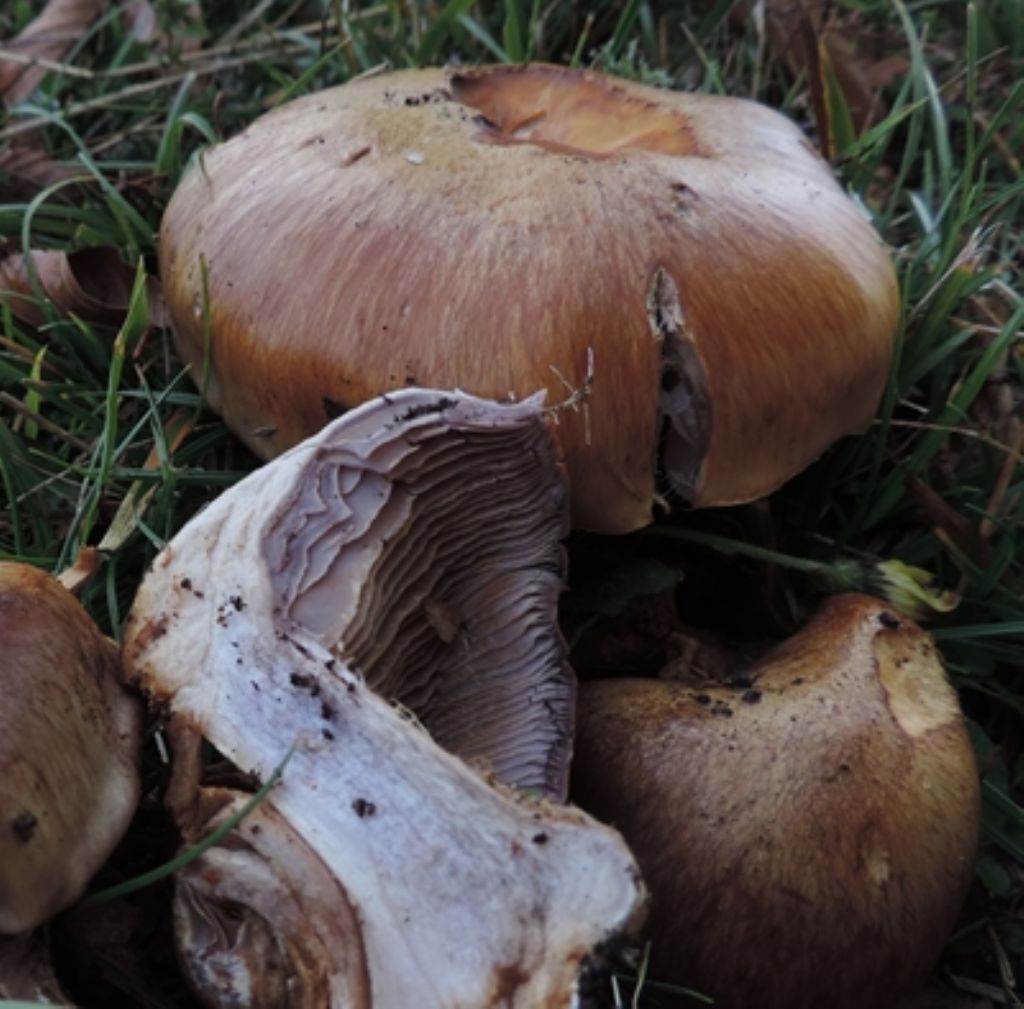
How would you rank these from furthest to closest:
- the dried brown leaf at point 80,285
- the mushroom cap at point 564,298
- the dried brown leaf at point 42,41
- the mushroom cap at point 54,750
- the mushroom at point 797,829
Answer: the dried brown leaf at point 42,41, the dried brown leaf at point 80,285, the mushroom cap at point 564,298, the mushroom at point 797,829, the mushroom cap at point 54,750

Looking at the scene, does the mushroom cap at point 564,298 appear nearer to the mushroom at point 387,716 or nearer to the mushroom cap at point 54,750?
the mushroom at point 387,716

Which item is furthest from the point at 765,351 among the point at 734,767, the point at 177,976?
the point at 177,976

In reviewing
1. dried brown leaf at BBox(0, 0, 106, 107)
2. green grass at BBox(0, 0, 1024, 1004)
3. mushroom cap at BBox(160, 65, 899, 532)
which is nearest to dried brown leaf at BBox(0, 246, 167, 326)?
green grass at BBox(0, 0, 1024, 1004)

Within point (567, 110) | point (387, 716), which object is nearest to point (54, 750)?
point (387, 716)

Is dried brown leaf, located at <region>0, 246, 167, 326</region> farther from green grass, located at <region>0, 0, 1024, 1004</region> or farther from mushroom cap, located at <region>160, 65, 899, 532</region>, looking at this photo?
mushroom cap, located at <region>160, 65, 899, 532</region>

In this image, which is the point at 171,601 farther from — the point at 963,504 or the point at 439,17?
the point at 439,17

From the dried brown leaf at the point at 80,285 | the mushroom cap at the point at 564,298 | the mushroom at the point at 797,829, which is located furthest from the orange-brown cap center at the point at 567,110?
the mushroom at the point at 797,829
